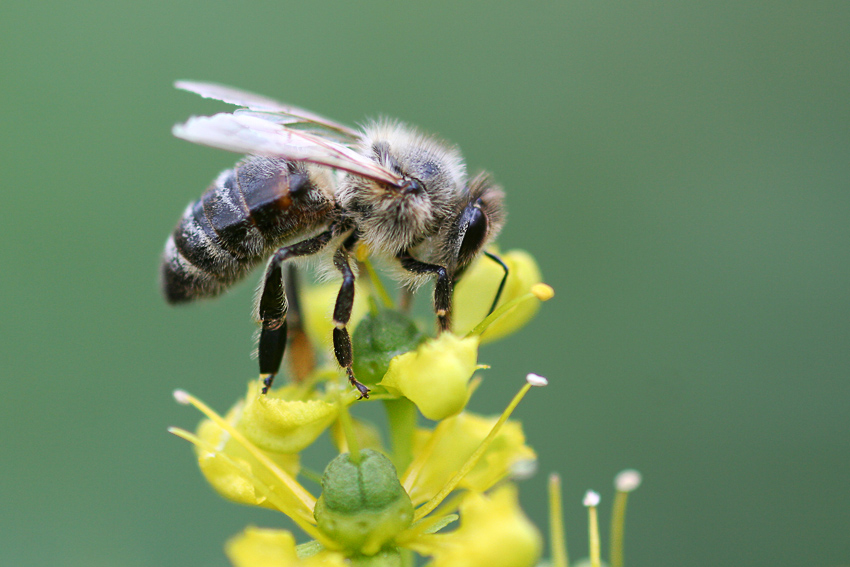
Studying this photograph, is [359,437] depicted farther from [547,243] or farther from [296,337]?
[547,243]

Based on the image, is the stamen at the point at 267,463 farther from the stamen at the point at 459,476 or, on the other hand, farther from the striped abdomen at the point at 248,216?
the striped abdomen at the point at 248,216

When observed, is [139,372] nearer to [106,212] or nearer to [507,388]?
[106,212]

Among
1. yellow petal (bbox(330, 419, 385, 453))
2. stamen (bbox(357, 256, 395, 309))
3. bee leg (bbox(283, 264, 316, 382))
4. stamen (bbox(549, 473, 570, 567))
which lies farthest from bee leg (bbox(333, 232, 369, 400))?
stamen (bbox(549, 473, 570, 567))

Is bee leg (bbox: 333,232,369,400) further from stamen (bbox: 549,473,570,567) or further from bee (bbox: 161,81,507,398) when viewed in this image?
stamen (bbox: 549,473,570,567)

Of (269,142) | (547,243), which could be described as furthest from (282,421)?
(547,243)

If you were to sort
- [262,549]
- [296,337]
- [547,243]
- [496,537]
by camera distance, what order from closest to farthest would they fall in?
[496,537]
[262,549]
[296,337]
[547,243]

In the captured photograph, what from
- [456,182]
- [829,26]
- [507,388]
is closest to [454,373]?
[456,182]
